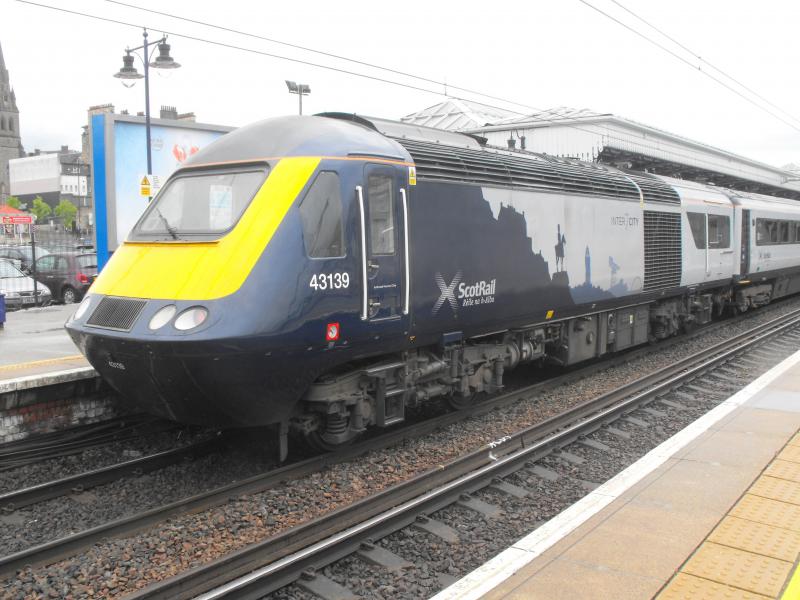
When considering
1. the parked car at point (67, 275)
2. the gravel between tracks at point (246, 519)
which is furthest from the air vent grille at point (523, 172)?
the parked car at point (67, 275)

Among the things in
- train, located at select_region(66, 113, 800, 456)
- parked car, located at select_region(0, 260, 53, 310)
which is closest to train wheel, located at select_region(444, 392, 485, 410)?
train, located at select_region(66, 113, 800, 456)

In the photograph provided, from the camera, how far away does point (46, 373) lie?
8164mm

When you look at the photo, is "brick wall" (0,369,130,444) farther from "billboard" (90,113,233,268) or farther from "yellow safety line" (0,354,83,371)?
"billboard" (90,113,233,268)

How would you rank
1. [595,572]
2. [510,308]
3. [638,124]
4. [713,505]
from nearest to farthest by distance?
[595,572], [713,505], [510,308], [638,124]

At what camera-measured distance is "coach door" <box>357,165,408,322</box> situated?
258 inches

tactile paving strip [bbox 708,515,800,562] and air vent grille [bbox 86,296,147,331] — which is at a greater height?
air vent grille [bbox 86,296,147,331]

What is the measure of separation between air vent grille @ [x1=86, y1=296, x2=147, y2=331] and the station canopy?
1727 centimetres

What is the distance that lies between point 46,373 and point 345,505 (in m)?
4.38

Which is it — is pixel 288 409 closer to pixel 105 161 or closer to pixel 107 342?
pixel 107 342

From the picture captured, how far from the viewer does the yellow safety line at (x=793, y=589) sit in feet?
12.9

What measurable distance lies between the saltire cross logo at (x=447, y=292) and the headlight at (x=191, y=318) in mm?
2668

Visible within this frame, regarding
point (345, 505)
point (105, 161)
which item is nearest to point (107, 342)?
point (345, 505)

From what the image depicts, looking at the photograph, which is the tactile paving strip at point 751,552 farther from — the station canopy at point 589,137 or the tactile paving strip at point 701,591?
the station canopy at point 589,137

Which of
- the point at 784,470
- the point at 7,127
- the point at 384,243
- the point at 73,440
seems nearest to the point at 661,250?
the point at 784,470
